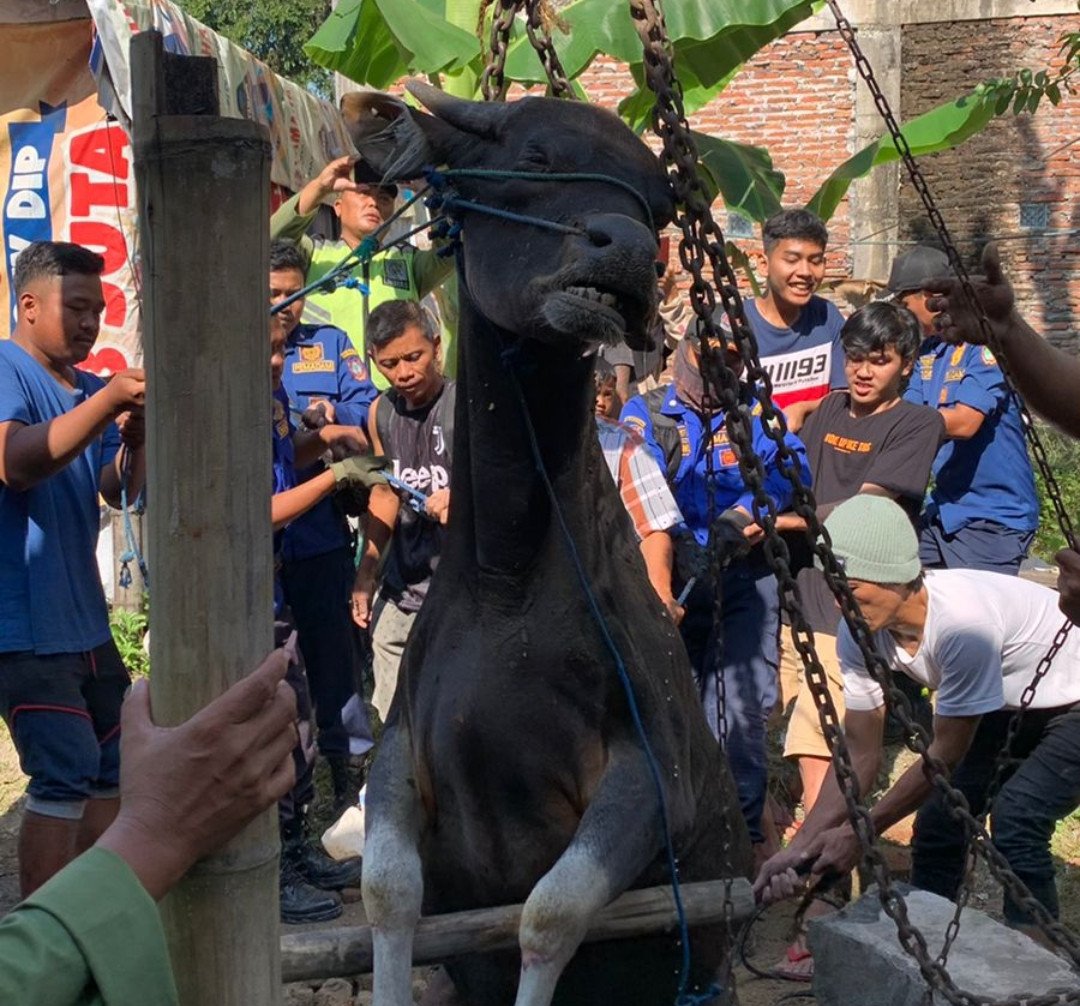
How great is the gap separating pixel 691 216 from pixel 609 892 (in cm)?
127

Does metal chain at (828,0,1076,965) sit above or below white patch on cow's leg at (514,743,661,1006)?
above

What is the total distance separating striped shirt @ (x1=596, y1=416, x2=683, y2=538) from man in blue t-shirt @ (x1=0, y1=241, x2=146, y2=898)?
166 centimetres

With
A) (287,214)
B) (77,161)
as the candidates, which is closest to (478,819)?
(287,214)

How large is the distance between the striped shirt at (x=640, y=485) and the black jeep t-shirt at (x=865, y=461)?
0.84m

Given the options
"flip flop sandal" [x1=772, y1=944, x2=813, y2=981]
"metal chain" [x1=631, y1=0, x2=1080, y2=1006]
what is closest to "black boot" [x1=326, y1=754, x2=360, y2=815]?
"flip flop sandal" [x1=772, y1=944, x2=813, y2=981]

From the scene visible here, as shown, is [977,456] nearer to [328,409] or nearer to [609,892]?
[328,409]

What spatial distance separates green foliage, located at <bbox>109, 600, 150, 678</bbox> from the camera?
8219 mm

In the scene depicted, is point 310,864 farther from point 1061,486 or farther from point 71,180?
point 1061,486

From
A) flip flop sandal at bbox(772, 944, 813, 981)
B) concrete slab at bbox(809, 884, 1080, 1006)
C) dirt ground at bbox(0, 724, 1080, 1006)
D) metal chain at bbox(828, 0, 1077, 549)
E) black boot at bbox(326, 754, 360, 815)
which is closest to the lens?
metal chain at bbox(828, 0, 1077, 549)

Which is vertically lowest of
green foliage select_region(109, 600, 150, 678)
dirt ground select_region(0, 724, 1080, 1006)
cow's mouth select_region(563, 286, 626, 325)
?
dirt ground select_region(0, 724, 1080, 1006)

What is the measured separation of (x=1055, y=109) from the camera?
1562 cm

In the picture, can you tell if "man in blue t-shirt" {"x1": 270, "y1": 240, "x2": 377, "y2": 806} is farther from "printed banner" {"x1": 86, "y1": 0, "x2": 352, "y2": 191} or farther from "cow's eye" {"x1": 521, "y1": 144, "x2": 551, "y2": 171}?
"cow's eye" {"x1": 521, "y1": 144, "x2": 551, "y2": 171}

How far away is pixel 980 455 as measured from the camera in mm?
6801

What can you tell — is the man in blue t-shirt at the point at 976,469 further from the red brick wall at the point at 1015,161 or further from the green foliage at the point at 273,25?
the green foliage at the point at 273,25
